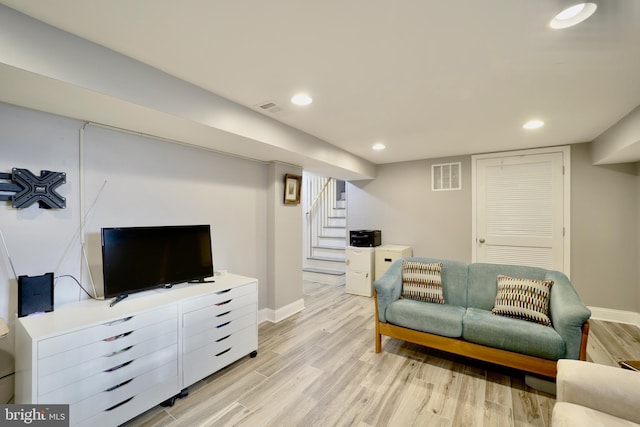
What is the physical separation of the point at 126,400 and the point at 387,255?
3.54 meters

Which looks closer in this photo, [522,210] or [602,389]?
[602,389]

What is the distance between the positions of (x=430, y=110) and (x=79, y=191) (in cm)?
287

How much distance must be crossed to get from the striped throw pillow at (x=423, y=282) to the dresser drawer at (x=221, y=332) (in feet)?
5.23

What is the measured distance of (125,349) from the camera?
1.67 m

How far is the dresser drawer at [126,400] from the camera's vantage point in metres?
1.51

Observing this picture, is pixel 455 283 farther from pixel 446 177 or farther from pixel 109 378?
pixel 109 378

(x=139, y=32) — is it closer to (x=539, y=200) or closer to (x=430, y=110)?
(x=430, y=110)

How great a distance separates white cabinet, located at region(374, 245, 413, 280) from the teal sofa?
4.05 ft

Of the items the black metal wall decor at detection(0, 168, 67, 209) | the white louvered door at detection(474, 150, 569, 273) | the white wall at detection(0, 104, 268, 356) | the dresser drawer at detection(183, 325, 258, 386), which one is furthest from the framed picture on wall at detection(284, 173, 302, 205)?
the white louvered door at detection(474, 150, 569, 273)

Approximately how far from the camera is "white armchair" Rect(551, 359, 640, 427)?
1.18m

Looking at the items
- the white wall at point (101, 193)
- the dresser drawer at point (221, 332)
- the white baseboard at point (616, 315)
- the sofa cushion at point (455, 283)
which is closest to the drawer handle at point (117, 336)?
the dresser drawer at point (221, 332)

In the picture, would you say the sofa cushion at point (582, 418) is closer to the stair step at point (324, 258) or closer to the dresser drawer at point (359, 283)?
the dresser drawer at point (359, 283)

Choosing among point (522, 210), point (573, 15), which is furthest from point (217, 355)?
point (522, 210)

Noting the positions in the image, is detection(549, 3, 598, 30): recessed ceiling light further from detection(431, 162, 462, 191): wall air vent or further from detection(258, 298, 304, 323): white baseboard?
detection(258, 298, 304, 323): white baseboard
